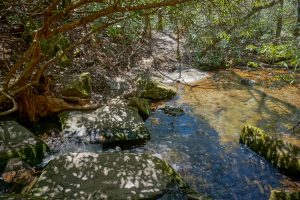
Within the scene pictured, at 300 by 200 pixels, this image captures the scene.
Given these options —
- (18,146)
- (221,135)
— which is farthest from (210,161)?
(18,146)

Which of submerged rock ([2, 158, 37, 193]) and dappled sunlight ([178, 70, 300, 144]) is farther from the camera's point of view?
dappled sunlight ([178, 70, 300, 144])

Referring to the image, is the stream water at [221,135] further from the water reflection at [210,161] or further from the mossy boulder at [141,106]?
the mossy boulder at [141,106]

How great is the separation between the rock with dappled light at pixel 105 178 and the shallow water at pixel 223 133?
2.36ft

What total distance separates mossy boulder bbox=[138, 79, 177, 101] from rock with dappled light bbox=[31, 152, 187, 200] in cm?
318

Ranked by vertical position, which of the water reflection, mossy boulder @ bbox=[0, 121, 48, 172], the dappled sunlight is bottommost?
the water reflection

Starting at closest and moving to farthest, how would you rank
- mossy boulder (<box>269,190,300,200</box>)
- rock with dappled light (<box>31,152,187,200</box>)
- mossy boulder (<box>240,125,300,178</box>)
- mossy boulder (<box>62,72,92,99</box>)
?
1. rock with dappled light (<box>31,152,187,200</box>)
2. mossy boulder (<box>269,190,300,200</box>)
3. mossy boulder (<box>240,125,300,178</box>)
4. mossy boulder (<box>62,72,92,99</box>)

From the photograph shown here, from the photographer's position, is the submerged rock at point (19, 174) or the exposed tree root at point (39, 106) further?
the exposed tree root at point (39, 106)

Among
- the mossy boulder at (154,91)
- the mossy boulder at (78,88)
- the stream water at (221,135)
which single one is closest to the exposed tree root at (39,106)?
the mossy boulder at (78,88)

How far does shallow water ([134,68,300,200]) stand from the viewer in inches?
171

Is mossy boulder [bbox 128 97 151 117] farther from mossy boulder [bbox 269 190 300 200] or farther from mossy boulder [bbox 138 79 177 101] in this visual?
mossy boulder [bbox 269 190 300 200]

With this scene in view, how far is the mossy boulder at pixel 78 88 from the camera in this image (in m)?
6.01

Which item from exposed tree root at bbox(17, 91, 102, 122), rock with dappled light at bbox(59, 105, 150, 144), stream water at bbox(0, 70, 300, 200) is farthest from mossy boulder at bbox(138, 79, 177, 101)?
exposed tree root at bbox(17, 91, 102, 122)

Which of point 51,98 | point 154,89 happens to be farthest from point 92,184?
point 154,89

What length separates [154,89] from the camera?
7191 mm
